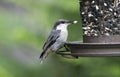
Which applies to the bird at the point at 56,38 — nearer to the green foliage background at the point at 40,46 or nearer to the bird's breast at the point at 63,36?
the bird's breast at the point at 63,36

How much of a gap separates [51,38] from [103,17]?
896 mm

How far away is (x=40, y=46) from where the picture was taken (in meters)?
13.4

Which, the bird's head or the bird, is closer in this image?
the bird

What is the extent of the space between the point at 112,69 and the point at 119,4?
143 cm

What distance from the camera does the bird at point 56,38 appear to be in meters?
12.6

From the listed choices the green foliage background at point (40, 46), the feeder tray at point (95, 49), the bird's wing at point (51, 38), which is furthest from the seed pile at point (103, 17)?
the green foliage background at point (40, 46)

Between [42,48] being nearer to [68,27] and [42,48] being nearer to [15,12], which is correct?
Result: [68,27]

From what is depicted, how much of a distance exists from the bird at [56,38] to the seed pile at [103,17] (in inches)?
11.9

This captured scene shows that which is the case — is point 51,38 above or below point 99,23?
below

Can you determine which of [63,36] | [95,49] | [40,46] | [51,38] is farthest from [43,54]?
[95,49]

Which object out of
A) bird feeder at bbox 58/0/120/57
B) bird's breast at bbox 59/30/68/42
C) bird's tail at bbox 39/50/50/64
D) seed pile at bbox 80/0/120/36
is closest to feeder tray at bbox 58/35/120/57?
bird feeder at bbox 58/0/120/57

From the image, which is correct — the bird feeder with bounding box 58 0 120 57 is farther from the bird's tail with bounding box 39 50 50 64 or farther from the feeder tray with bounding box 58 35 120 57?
the bird's tail with bounding box 39 50 50 64

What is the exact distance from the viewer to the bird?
1261cm

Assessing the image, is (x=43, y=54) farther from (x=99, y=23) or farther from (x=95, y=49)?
(x=95, y=49)
